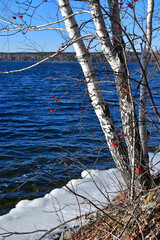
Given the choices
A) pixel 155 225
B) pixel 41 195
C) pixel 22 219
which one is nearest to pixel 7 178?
pixel 41 195

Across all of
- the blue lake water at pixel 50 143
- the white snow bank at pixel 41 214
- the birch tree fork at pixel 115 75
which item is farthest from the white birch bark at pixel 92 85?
the white snow bank at pixel 41 214

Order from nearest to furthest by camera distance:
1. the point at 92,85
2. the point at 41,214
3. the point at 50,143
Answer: the point at 92,85, the point at 41,214, the point at 50,143

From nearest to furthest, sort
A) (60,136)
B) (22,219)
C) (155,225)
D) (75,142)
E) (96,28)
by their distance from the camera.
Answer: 1. (155,225)
2. (96,28)
3. (22,219)
4. (75,142)
5. (60,136)

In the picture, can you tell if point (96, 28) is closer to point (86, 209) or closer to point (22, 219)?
point (86, 209)

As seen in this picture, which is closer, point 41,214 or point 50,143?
point 41,214

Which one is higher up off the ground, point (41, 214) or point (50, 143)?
point (50, 143)

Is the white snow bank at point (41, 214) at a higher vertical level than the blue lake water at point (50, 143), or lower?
lower

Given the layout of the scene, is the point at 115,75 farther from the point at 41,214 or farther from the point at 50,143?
the point at 50,143

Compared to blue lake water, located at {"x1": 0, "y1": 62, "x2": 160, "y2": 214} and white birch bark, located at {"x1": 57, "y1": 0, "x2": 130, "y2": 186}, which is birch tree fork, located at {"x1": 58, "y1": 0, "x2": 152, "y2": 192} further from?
blue lake water, located at {"x1": 0, "y1": 62, "x2": 160, "y2": 214}

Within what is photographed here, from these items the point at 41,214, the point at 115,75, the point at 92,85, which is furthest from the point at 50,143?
the point at 115,75

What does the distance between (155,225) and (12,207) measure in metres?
3.92

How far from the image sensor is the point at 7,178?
7316 mm

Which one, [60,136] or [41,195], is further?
[60,136]

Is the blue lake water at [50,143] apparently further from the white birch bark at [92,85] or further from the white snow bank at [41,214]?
the white snow bank at [41,214]
